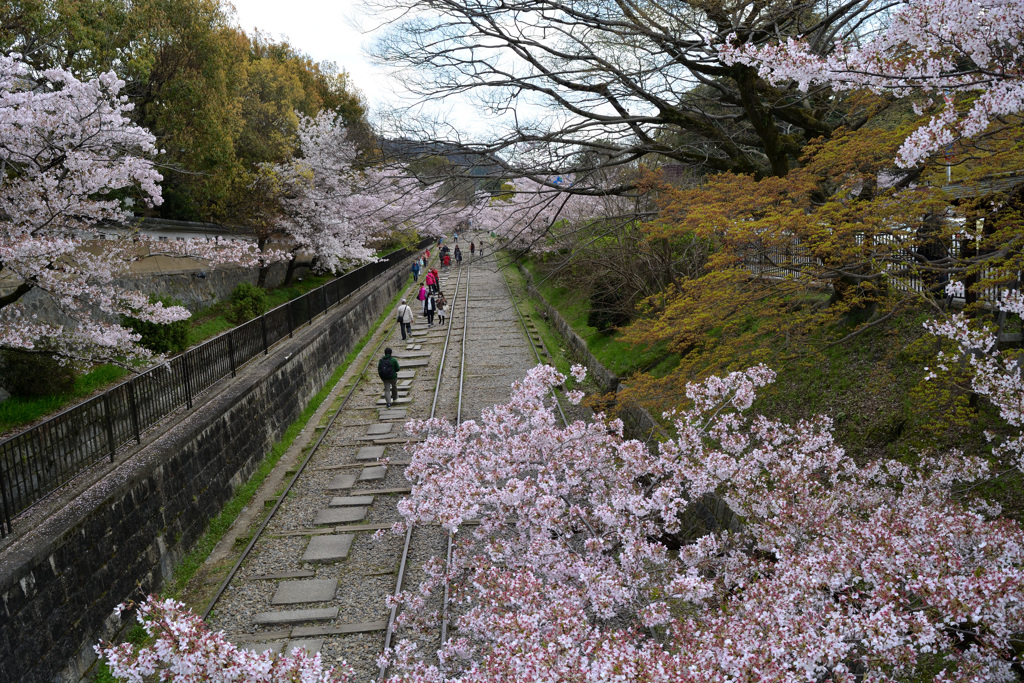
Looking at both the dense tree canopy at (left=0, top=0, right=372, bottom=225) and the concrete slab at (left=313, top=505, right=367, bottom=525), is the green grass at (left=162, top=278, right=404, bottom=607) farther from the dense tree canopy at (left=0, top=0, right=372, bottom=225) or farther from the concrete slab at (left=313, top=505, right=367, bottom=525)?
the dense tree canopy at (left=0, top=0, right=372, bottom=225)

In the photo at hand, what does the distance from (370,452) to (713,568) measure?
7.27 meters

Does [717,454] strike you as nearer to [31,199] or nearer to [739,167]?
[739,167]

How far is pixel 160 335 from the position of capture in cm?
1496

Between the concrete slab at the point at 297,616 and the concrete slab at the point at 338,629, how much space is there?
0.44 feet

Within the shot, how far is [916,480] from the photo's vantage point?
7.07 m

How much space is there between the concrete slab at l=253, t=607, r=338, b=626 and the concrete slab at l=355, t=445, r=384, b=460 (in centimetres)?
483

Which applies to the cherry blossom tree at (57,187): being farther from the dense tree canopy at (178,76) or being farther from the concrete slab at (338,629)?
the concrete slab at (338,629)

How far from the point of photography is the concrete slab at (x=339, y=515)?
32.6 feet

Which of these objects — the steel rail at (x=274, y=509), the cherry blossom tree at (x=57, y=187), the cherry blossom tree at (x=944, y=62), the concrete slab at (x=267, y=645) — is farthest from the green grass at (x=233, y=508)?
the cherry blossom tree at (x=944, y=62)

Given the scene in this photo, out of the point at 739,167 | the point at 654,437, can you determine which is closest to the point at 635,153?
the point at 739,167

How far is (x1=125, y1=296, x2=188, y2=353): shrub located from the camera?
48.4ft

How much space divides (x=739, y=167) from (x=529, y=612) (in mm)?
8333

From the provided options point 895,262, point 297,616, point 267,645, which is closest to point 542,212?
point 895,262

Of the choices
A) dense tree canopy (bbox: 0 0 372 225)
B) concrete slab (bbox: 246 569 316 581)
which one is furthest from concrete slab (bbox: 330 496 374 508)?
dense tree canopy (bbox: 0 0 372 225)
